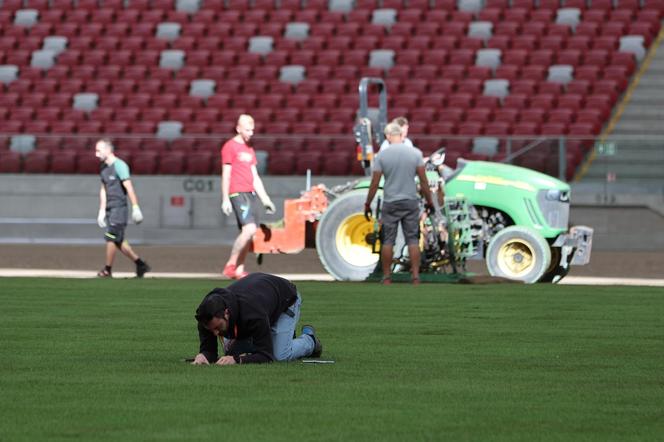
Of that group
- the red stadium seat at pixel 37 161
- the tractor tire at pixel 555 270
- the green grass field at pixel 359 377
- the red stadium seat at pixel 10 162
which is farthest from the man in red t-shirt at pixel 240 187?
the red stadium seat at pixel 10 162

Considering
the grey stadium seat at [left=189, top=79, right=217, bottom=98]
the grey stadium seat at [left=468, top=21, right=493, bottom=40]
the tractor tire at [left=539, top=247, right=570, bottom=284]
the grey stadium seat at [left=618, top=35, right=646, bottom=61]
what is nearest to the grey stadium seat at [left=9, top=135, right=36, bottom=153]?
the grey stadium seat at [left=189, top=79, right=217, bottom=98]

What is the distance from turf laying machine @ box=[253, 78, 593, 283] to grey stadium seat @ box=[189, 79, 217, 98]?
51.6 feet

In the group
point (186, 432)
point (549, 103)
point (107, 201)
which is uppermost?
point (549, 103)

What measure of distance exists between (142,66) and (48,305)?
2263 cm

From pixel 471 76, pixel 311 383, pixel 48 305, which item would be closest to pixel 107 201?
pixel 48 305

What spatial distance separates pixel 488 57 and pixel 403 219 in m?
17.6

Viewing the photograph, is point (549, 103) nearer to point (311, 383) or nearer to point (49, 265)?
point (49, 265)

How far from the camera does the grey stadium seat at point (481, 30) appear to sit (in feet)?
118

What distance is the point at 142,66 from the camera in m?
36.8

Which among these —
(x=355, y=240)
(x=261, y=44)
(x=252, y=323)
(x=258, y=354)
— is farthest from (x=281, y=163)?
(x=252, y=323)

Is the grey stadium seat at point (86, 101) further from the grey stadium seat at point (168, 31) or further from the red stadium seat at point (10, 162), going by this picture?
the red stadium seat at point (10, 162)

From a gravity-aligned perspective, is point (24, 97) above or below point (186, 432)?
above

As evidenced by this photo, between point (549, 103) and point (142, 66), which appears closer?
point (549, 103)

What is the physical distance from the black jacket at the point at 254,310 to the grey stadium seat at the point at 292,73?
85.4 ft
